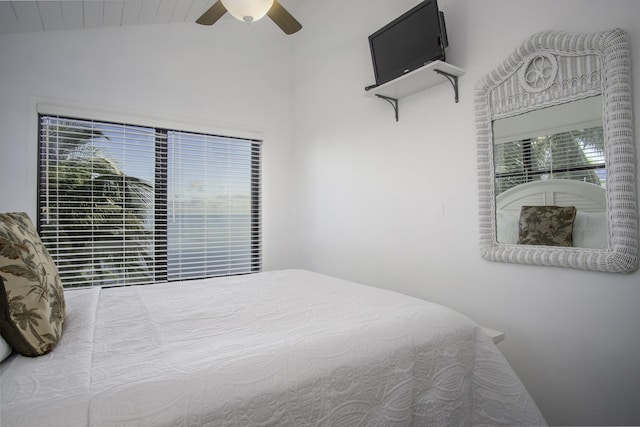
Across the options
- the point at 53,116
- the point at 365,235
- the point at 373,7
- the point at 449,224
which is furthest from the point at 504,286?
the point at 53,116

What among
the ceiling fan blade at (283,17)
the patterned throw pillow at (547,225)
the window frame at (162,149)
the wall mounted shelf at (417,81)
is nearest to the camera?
the patterned throw pillow at (547,225)

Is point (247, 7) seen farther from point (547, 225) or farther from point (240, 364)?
point (547, 225)

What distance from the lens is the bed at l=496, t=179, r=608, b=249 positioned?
1.48 metres

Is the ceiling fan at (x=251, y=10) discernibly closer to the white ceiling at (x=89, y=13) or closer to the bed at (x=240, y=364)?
the white ceiling at (x=89, y=13)

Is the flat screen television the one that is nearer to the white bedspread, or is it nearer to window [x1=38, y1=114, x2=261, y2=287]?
the white bedspread

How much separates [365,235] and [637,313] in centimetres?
167

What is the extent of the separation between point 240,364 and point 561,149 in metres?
1.68

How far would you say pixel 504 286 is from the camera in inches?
72.3

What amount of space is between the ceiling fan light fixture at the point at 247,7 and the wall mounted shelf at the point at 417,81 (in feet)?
2.99

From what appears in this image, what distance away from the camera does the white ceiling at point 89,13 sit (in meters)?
2.09

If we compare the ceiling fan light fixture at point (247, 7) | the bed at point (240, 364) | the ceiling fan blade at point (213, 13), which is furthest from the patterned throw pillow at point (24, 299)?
the ceiling fan blade at point (213, 13)

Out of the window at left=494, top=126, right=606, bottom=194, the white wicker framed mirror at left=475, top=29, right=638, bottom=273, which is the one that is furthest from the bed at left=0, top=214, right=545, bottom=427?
the window at left=494, top=126, right=606, bottom=194

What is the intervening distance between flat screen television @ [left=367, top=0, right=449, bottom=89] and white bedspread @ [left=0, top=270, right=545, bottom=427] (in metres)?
1.44

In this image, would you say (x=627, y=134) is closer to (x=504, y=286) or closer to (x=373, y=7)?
(x=504, y=286)
